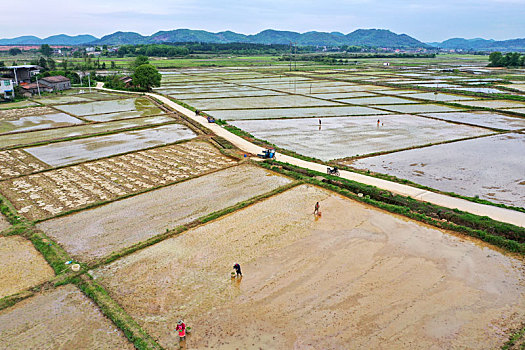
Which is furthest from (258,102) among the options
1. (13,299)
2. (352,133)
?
(13,299)

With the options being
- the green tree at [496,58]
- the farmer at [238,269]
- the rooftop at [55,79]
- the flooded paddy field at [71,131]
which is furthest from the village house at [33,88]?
the green tree at [496,58]

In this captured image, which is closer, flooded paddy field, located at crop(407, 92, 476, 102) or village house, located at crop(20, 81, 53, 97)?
flooded paddy field, located at crop(407, 92, 476, 102)

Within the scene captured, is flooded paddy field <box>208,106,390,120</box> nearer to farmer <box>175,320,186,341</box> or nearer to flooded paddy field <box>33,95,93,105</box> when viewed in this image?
flooded paddy field <box>33,95,93,105</box>

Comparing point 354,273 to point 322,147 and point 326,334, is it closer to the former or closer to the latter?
point 326,334

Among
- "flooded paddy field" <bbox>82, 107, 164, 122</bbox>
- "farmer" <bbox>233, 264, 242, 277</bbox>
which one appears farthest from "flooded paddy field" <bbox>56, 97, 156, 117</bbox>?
"farmer" <bbox>233, 264, 242, 277</bbox>

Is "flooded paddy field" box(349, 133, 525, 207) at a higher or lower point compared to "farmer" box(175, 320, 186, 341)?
higher

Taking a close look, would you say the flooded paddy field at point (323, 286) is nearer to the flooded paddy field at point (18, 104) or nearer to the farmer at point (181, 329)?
the farmer at point (181, 329)
